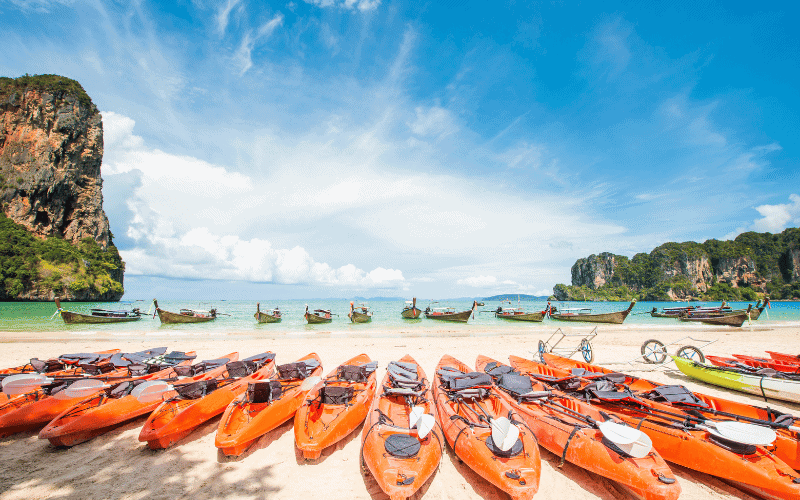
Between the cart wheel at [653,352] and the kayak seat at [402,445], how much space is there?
9893 millimetres

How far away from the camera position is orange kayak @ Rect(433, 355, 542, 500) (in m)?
3.65

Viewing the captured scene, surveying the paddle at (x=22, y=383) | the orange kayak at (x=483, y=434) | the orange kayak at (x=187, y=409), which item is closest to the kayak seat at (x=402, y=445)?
the orange kayak at (x=483, y=434)

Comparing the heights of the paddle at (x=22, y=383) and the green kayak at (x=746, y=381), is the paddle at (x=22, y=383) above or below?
above

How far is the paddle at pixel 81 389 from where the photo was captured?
19.4 ft

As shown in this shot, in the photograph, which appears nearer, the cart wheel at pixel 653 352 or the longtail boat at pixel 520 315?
the cart wheel at pixel 653 352

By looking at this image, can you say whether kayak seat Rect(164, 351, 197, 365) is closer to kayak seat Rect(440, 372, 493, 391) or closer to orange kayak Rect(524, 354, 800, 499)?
kayak seat Rect(440, 372, 493, 391)

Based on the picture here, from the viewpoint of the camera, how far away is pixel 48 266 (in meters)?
47.3

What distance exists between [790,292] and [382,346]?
497 ft

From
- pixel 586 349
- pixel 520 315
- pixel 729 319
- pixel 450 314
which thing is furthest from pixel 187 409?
pixel 729 319

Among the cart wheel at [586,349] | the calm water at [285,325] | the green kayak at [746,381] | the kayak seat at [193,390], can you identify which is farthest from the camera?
the calm water at [285,325]

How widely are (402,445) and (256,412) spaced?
2949 mm

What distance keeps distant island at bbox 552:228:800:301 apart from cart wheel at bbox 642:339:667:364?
4627 inches

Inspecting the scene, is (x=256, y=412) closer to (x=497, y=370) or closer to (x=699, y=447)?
(x=497, y=370)

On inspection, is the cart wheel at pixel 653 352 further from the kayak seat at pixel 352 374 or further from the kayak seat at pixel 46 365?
the kayak seat at pixel 46 365
